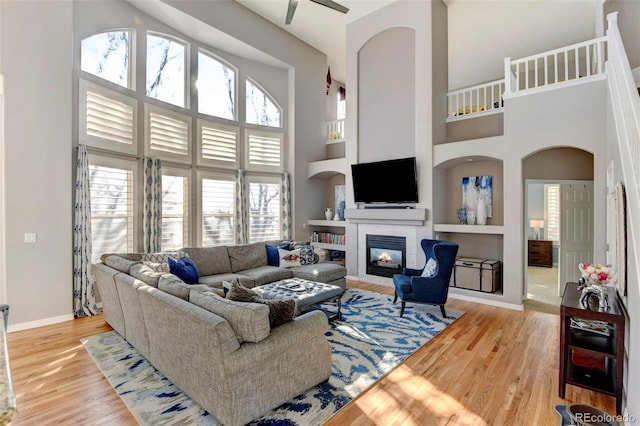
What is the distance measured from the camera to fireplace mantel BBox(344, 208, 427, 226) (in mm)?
5758

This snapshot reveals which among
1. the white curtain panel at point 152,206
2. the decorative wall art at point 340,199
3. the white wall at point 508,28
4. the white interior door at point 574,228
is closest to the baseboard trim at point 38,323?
the white curtain panel at point 152,206

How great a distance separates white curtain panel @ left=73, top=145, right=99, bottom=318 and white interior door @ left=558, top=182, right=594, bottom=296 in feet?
25.6

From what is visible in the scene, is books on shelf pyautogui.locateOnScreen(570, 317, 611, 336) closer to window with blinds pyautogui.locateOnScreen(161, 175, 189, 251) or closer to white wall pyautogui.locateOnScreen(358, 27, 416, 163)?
white wall pyautogui.locateOnScreen(358, 27, 416, 163)

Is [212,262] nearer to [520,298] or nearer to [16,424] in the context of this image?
[16,424]

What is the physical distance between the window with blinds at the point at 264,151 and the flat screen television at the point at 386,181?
6.31ft

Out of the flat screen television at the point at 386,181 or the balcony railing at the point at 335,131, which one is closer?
the flat screen television at the point at 386,181

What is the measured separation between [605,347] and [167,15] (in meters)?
7.26

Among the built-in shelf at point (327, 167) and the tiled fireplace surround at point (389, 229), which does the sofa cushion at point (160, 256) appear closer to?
the tiled fireplace surround at point (389, 229)

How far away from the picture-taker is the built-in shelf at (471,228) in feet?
16.8

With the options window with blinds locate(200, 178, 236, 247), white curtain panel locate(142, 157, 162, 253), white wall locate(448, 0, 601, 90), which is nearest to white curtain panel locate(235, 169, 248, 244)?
window with blinds locate(200, 178, 236, 247)

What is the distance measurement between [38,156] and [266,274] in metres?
3.44

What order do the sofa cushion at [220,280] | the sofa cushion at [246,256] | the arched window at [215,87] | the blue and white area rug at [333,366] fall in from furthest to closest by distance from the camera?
the arched window at [215,87] < the sofa cushion at [246,256] < the sofa cushion at [220,280] < the blue and white area rug at [333,366]

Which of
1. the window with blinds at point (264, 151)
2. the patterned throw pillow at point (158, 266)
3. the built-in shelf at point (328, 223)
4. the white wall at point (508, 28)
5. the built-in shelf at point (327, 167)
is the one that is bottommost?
the patterned throw pillow at point (158, 266)

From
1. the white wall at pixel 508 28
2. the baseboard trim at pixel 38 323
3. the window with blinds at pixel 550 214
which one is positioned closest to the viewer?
the baseboard trim at pixel 38 323
